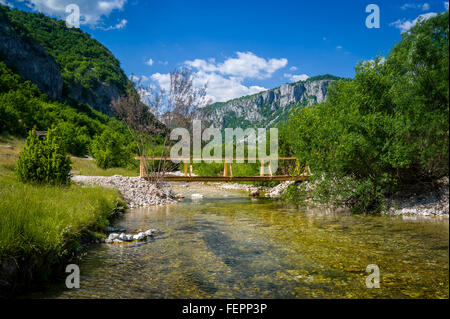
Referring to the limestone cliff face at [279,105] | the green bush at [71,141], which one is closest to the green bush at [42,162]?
the green bush at [71,141]

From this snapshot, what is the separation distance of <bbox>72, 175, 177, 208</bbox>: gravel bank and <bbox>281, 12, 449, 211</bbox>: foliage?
298 inches

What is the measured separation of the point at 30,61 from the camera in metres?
61.3

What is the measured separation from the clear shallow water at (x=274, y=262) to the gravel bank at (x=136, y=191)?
5702mm

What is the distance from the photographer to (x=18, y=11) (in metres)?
91.9

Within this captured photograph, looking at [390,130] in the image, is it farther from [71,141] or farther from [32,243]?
[71,141]

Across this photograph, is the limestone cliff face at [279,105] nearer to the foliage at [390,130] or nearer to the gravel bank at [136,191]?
the gravel bank at [136,191]

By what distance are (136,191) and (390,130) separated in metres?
11.4

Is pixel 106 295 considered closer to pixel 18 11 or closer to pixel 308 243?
pixel 308 243

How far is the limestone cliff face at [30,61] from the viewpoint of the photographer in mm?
56750

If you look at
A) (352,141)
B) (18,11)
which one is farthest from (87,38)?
A: (352,141)

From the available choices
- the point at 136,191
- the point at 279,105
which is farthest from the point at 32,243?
the point at 279,105

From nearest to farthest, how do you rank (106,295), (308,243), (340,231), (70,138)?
1. (106,295)
2. (308,243)
3. (340,231)
4. (70,138)

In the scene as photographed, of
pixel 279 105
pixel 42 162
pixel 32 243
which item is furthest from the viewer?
pixel 279 105

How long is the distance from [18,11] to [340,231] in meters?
123
